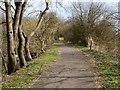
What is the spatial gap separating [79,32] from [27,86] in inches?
1456

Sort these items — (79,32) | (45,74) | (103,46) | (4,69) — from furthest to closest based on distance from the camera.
A: (79,32) < (103,46) < (4,69) < (45,74)

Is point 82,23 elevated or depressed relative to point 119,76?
elevated

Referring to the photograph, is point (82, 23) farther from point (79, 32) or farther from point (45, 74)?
point (45, 74)

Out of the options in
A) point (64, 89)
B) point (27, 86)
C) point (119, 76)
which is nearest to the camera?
point (64, 89)

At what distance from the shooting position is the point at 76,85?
34.0 feet

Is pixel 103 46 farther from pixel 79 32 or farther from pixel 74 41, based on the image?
pixel 74 41

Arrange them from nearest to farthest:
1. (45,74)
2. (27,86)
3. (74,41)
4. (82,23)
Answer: (27,86) < (45,74) < (82,23) < (74,41)

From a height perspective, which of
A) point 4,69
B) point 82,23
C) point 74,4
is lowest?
point 4,69

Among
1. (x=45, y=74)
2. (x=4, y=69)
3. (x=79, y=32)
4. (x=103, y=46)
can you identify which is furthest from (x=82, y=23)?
(x=45, y=74)

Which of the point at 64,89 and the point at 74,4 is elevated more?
the point at 74,4

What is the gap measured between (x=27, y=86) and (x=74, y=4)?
37.9m

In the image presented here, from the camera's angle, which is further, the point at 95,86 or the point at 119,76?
the point at 119,76

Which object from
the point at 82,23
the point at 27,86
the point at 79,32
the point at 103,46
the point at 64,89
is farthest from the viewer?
the point at 79,32

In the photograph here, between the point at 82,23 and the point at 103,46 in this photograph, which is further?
the point at 82,23
